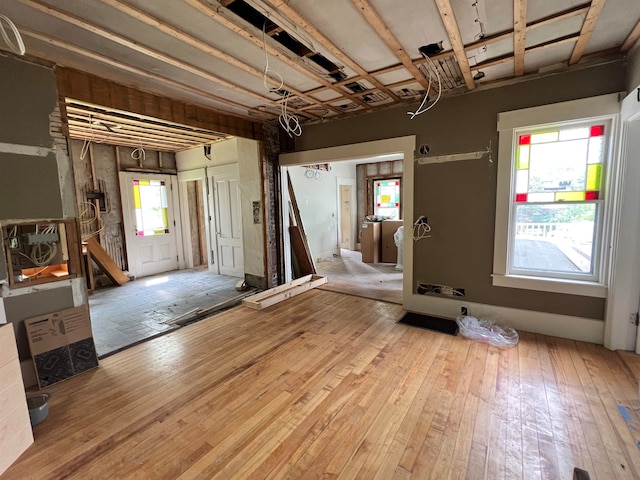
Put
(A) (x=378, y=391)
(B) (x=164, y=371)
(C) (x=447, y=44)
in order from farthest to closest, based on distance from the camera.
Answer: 1. (B) (x=164, y=371)
2. (C) (x=447, y=44)
3. (A) (x=378, y=391)

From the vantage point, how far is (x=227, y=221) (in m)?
6.16

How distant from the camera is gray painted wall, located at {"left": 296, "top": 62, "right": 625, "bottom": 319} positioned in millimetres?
2898

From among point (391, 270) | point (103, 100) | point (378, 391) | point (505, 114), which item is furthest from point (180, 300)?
point (505, 114)

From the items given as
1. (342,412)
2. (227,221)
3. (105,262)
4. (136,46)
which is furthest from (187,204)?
(342,412)

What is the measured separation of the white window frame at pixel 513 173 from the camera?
2680 millimetres

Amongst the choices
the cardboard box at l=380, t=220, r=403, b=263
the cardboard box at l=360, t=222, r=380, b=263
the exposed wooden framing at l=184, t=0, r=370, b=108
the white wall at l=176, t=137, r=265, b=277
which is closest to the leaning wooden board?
the white wall at l=176, t=137, r=265, b=277

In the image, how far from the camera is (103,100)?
2.88 meters

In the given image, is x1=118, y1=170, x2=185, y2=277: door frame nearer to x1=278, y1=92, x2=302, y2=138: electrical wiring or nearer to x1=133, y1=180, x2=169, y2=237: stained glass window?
x1=133, y1=180, x2=169, y2=237: stained glass window

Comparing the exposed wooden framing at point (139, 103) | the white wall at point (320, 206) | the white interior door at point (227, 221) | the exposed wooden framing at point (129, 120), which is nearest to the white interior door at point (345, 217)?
the white wall at point (320, 206)

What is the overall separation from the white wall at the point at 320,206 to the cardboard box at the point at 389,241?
1.38 meters

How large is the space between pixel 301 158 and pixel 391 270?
3.12 meters

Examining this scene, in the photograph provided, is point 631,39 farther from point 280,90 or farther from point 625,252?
point 280,90

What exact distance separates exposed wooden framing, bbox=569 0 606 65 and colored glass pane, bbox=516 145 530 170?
798 millimetres

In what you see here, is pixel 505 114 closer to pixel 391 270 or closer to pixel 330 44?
pixel 330 44
